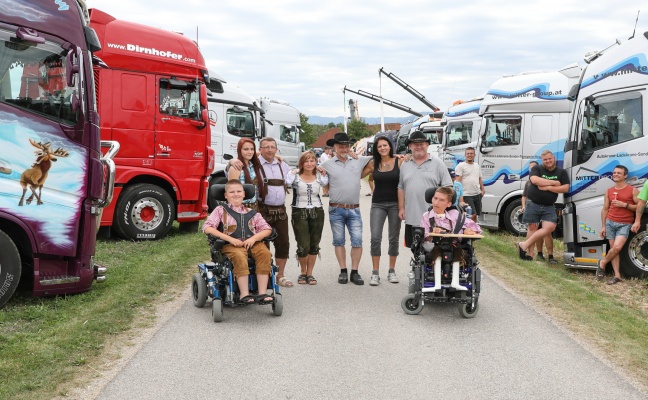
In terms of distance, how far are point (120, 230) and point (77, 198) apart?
4.62 m

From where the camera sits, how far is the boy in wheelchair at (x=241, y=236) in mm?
6305

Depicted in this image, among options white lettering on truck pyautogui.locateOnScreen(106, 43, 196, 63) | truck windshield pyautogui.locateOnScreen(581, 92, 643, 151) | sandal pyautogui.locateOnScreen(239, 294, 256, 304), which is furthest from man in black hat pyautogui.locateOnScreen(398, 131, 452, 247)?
white lettering on truck pyautogui.locateOnScreen(106, 43, 196, 63)

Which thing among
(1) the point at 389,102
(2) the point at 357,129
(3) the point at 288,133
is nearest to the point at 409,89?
(1) the point at 389,102

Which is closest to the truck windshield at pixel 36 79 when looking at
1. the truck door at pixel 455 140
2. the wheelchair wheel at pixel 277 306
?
the wheelchair wheel at pixel 277 306

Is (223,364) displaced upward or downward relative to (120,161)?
downward

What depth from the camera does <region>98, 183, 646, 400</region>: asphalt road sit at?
4.44 m

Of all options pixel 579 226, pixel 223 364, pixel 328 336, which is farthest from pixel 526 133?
pixel 223 364

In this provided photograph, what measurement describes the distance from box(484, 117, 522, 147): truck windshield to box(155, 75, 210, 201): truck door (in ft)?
20.2

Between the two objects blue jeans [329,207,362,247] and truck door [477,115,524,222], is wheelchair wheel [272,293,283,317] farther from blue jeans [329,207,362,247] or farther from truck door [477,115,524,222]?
truck door [477,115,524,222]

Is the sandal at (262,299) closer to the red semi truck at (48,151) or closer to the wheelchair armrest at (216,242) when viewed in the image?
the wheelchair armrest at (216,242)

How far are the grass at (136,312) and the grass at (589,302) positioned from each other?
11 mm

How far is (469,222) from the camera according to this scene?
22.2 ft

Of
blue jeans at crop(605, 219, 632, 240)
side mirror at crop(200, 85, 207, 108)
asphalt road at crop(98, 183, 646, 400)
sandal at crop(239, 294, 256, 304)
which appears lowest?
asphalt road at crop(98, 183, 646, 400)

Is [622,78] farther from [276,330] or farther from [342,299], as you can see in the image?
[276,330]
